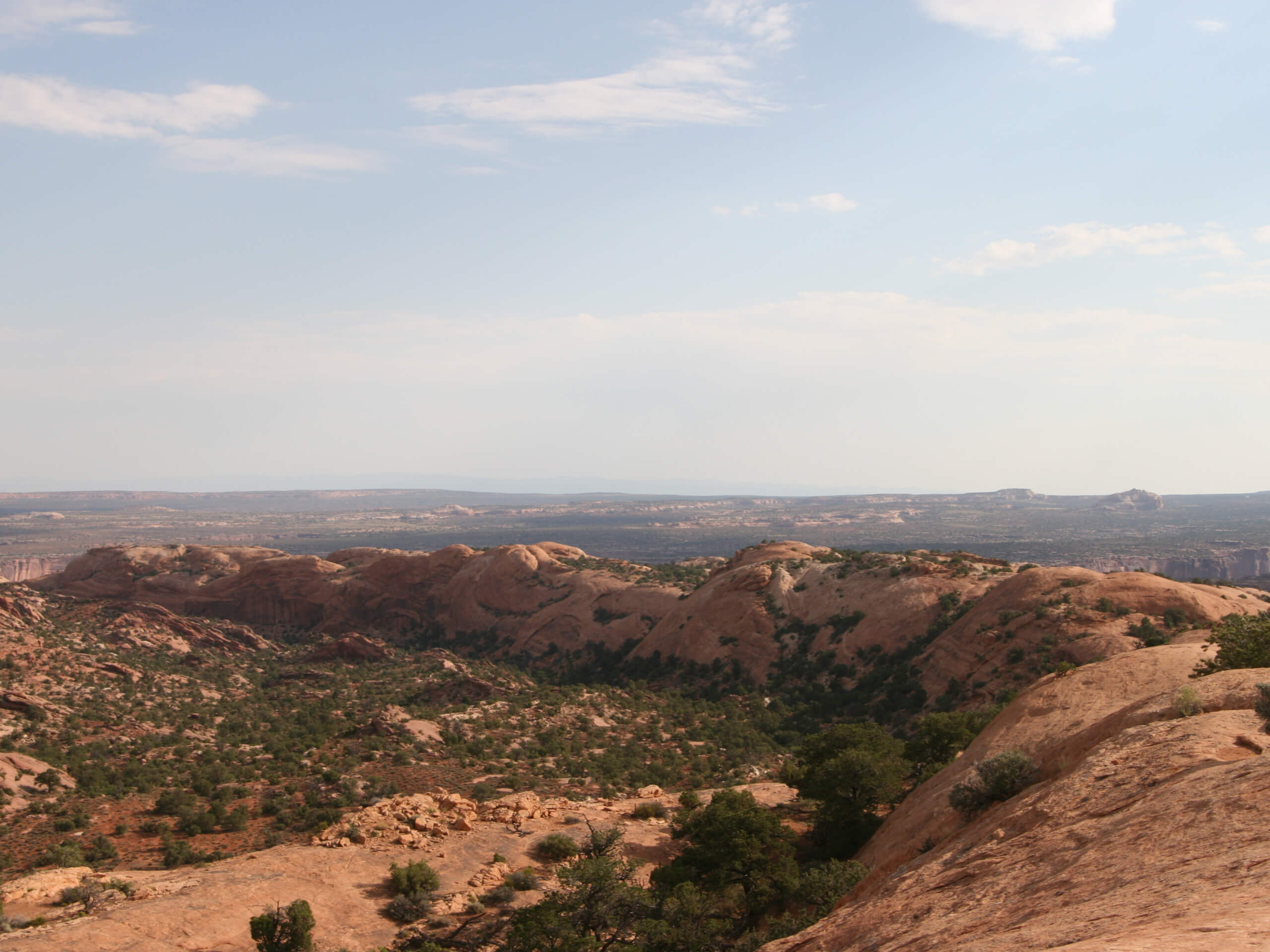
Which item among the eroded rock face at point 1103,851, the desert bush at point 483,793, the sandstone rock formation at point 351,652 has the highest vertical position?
the eroded rock face at point 1103,851

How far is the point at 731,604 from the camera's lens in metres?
47.8

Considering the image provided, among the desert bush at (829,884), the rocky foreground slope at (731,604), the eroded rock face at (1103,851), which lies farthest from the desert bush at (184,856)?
the rocky foreground slope at (731,604)

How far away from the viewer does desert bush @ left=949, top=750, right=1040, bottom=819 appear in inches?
554

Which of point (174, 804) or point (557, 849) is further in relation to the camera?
point (174, 804)

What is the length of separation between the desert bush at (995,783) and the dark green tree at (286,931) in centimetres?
1317

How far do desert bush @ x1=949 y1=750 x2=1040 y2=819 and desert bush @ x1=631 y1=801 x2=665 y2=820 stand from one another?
1167 cm

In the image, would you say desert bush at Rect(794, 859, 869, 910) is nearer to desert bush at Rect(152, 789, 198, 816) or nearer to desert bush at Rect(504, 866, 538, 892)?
desert bush at Rect(504, 866, 538, 892)

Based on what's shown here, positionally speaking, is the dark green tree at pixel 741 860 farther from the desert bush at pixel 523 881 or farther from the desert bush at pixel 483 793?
the desert bush at pixel 483 793

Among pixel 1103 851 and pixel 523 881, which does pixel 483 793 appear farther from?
pixel 1103 851

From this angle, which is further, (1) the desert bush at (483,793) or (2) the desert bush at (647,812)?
(1) the desert bush at (483,793)

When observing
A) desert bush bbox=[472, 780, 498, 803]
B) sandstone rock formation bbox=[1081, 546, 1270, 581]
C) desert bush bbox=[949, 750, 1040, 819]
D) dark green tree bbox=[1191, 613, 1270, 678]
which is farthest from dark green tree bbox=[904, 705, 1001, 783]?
sandstone rock formation bbox=[1081, 546, 1270, 581]

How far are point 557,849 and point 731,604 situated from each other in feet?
94.7

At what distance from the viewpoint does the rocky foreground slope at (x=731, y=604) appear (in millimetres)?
33000

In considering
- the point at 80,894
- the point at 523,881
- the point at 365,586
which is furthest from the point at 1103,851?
the point at 365,586
